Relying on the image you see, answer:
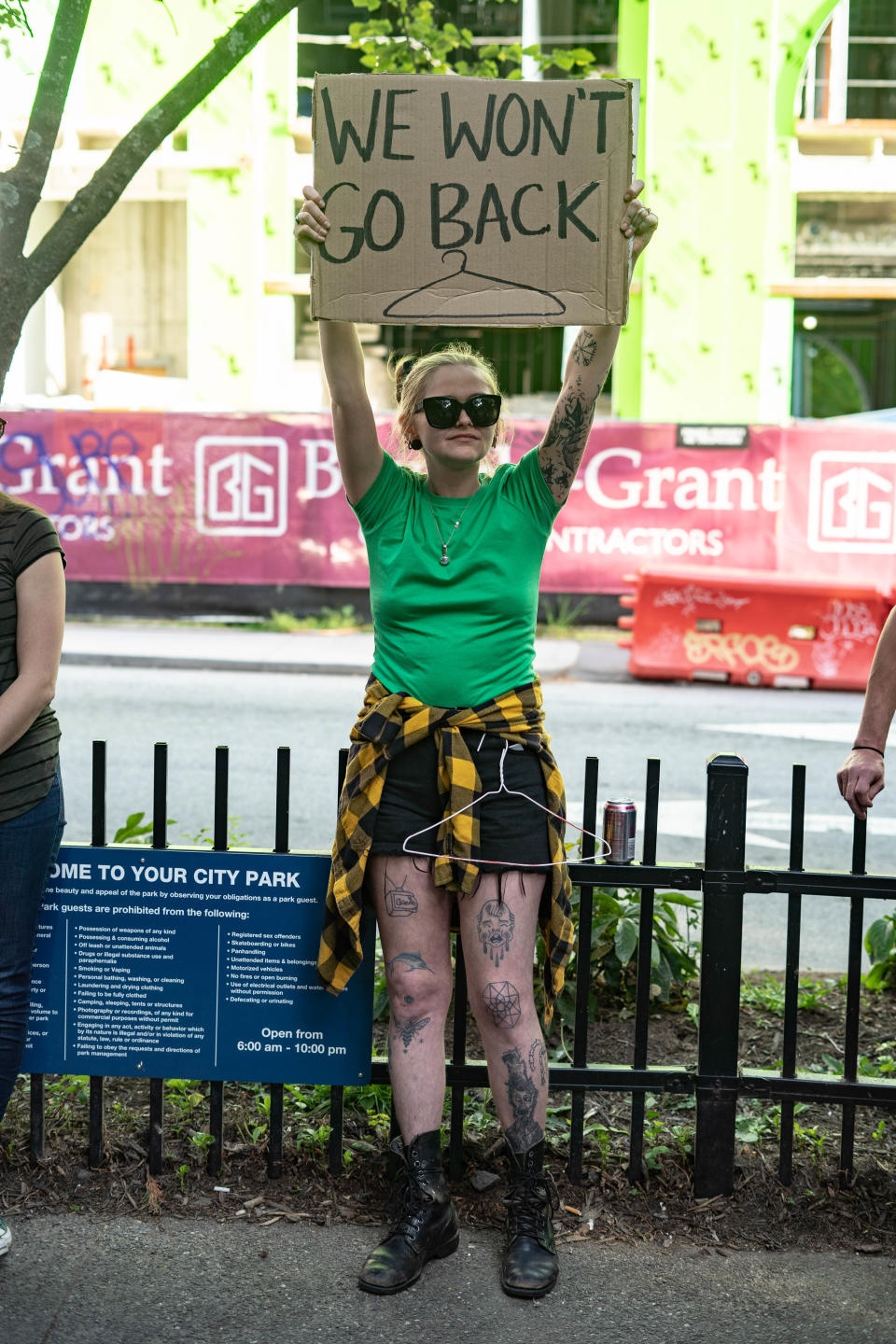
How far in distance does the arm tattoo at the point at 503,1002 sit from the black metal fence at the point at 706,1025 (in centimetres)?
35

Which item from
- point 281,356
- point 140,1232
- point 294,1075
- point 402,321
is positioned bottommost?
point 140,1232

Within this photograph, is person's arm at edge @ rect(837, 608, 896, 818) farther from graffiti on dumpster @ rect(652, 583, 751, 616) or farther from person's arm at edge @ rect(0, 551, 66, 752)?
graffiti on dumpster @ rect(652, 583, 751, 616)

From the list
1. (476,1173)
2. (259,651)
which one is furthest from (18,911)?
(259,651)

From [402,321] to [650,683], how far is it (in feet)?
32.6

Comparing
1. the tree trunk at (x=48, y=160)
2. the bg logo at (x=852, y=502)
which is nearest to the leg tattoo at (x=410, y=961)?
the tree trunk at (x=48, y=160)

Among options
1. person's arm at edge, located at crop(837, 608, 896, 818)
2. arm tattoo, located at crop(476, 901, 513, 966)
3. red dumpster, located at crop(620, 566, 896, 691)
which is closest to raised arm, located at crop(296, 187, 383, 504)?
arm tattoo, located at crop(476, 901, 513, 966)

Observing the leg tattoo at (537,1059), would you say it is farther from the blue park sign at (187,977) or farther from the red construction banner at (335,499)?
the red construction banner at (335,499)

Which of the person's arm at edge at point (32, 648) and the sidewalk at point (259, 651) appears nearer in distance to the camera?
the person's arm at edge at point (32, 648)

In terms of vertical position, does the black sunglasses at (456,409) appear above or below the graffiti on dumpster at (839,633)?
above

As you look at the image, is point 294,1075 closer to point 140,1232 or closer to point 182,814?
point 140,1232

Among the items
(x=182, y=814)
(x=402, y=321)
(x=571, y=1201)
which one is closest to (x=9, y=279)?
(x=402, y=321)

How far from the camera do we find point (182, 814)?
299 inches

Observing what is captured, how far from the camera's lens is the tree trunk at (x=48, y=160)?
357 centimetres

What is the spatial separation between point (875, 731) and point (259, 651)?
10.6 meters
